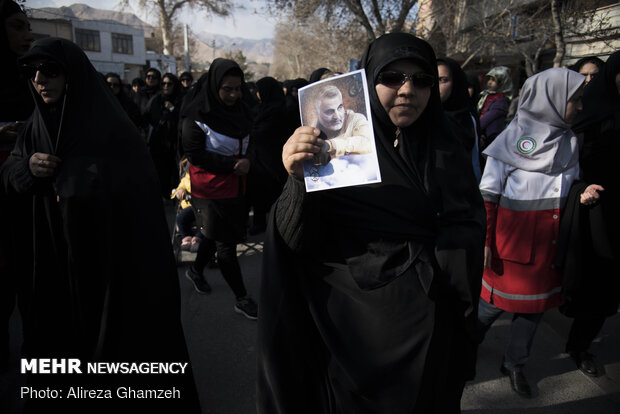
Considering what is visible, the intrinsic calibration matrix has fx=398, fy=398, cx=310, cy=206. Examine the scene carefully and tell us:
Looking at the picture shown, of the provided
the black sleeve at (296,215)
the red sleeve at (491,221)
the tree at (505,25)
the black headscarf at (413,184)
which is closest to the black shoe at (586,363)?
the red sleeve at (491,221)

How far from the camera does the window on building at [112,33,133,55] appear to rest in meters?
42.9

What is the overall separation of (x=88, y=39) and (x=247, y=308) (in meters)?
46.7

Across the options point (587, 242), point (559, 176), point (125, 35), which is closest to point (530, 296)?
point (587, 242)

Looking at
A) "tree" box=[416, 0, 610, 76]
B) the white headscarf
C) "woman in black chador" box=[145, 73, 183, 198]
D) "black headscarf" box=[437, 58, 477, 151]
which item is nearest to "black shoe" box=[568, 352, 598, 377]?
the white headscarf

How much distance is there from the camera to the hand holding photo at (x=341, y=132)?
112 cm

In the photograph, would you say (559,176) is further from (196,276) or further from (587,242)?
(196,276)

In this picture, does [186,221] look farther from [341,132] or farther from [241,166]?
[341,132]

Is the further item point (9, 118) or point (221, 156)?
point (221, 156)

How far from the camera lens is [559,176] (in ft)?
7.77

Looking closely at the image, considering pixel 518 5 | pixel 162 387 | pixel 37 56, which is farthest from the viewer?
pixel 518 5

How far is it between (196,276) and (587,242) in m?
3.24

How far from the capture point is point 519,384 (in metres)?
2.58

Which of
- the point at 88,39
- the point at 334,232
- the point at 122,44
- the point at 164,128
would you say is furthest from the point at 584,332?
the point at 122,44

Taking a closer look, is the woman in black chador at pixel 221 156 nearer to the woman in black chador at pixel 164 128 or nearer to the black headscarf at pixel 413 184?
the black headscarf at pixel 413 184
